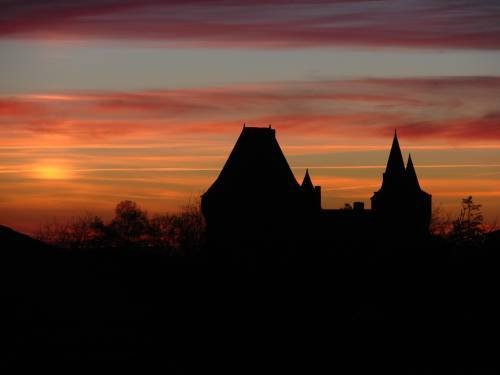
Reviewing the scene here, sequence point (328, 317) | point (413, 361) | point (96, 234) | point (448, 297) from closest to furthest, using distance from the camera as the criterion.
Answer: point (413, 361)
point (328, 317)
point (448, 297)
point (96, 234)

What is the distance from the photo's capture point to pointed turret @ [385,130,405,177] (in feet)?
259

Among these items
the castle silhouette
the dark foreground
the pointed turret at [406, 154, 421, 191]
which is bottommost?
the dark foreground

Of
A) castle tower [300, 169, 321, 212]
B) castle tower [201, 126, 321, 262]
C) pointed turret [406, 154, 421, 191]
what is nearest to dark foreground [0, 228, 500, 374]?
castle tower [201, 126, 321, 262]

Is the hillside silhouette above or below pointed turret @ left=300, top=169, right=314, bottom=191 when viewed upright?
below

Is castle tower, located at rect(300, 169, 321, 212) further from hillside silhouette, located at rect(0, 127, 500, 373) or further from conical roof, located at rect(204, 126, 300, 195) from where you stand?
hillside silhouette, located at rect(0, 127, 500, 373)

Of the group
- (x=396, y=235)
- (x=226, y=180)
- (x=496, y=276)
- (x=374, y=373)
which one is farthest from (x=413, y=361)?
(x=396, y=235)

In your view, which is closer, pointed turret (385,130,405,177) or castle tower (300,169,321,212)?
castle tower (300,169,321,212)

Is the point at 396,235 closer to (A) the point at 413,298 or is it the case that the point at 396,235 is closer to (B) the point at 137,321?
(A) the point at 413,298

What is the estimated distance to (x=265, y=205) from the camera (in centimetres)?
7419

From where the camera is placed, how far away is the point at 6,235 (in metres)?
12.8

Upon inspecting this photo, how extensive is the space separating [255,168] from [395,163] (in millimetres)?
14297

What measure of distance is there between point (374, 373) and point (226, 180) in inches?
2032

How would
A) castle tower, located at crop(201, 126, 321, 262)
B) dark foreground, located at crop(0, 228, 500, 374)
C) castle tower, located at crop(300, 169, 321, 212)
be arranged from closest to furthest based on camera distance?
dark foreground, located at crop(0, 228, 500, 374) < castle tower, located at crop(201, 126, 321, 262) < castle tower, located at crop(300, 169, 321, 212)

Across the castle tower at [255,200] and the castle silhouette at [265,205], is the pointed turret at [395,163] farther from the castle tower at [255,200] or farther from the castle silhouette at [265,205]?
the castle tower at [255,200]
